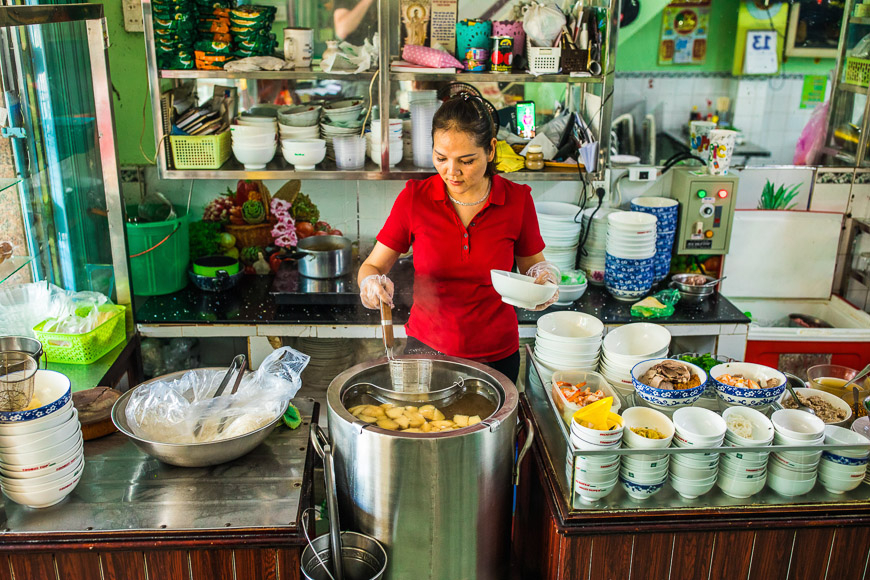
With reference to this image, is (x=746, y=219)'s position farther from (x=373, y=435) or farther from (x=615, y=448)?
(x=373, y=435)

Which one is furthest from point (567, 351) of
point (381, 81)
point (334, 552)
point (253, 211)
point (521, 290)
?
point (253, 211)

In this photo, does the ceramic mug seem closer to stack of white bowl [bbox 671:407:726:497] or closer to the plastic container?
the plastic container

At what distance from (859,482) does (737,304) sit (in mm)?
2527

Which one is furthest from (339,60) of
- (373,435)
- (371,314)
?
(373,435)

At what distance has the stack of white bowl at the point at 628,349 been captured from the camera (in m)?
2.45

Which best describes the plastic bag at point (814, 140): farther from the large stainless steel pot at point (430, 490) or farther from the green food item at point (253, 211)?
the large stainless steel pot at point (430, 490)

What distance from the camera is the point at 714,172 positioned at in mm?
3979

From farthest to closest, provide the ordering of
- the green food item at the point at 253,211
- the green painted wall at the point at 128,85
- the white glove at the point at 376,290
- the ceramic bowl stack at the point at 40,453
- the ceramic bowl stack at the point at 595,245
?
the green food item at the point at 253,211 → the ceramic bowl stack at the point at 595,245 → the green painted wall at the point at 128,85 → the white glove at the point at 376,290 → the ceramic bowl stack at the point at 40,453

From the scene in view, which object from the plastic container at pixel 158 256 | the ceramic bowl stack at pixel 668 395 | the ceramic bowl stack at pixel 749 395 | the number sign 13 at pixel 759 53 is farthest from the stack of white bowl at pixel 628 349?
the number sign 13 at pixel 759 53

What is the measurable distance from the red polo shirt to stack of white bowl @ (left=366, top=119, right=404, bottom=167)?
3.82 feet

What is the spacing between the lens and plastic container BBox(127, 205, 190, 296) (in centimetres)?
379

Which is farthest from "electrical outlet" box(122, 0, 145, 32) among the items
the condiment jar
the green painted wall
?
the condiment jar

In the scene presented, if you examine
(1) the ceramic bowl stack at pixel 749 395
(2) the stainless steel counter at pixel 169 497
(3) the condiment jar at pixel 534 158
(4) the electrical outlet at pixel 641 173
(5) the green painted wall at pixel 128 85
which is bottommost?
(2) the stainless steel counter at pixel 169 497

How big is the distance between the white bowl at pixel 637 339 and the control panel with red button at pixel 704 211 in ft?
4.95
